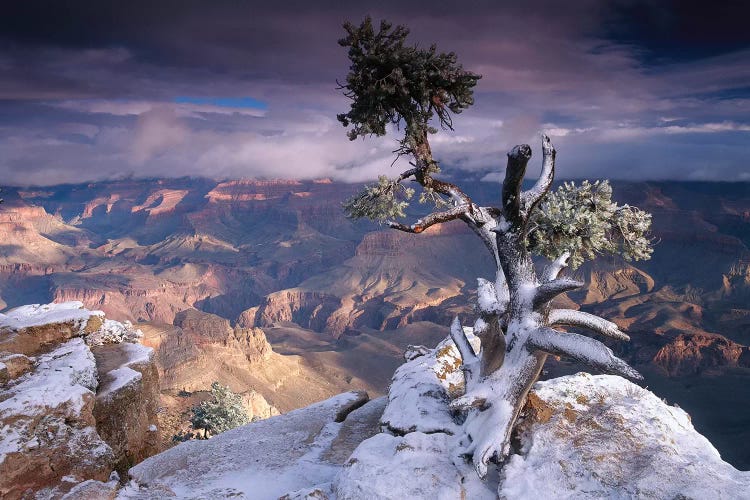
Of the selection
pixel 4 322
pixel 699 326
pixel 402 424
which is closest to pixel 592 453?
pixel 402 424

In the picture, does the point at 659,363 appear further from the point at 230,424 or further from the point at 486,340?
the point at 486,340

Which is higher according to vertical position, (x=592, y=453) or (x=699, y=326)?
(x=592, y=453)

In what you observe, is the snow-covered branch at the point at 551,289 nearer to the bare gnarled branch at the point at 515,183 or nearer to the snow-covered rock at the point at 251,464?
the bare gnarled branch at the point at 515,183

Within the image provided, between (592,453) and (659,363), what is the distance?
15462 centimetres

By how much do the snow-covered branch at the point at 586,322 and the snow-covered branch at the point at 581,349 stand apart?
2.27ft

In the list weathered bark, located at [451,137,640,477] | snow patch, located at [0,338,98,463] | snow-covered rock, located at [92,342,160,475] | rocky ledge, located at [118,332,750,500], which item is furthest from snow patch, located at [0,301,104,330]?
weathered bark, located at [451,137,640,477]

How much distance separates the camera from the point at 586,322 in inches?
444

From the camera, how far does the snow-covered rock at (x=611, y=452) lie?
9.33m

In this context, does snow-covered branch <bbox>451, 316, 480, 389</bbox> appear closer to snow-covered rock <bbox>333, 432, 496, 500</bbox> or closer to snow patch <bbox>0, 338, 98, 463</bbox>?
snow-covered rock <bbox>333, 432, 496, 500</bbox>

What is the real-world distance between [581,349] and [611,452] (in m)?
2.80

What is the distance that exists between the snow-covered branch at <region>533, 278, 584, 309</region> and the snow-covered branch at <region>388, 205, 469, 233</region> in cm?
317

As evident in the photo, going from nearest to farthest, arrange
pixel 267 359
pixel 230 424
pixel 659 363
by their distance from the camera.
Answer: pixel 230 424, pixel 267 359, pixel 659 363

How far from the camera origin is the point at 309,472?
14094 mm

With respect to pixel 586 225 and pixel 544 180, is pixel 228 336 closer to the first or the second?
pixel 586 225
